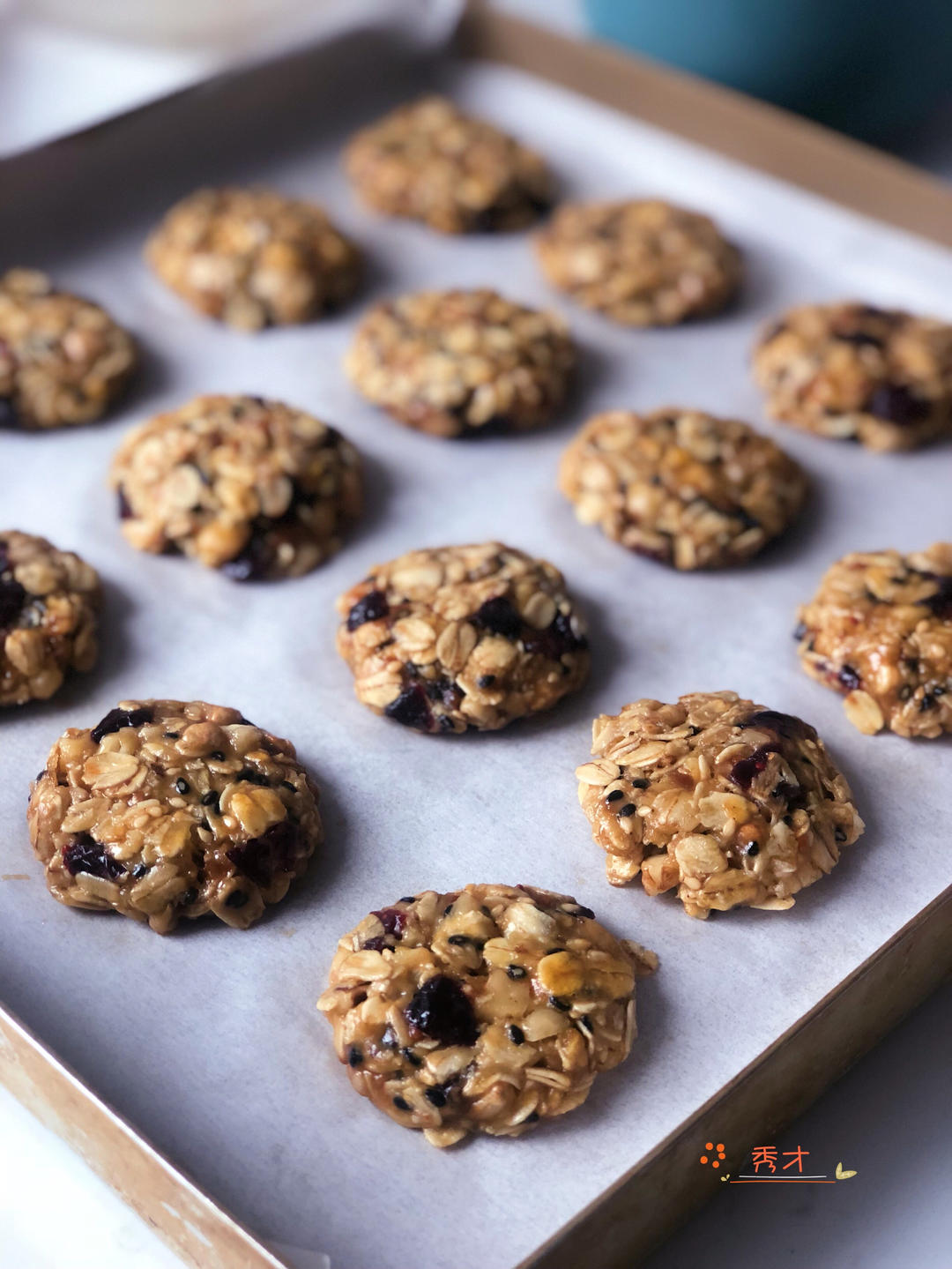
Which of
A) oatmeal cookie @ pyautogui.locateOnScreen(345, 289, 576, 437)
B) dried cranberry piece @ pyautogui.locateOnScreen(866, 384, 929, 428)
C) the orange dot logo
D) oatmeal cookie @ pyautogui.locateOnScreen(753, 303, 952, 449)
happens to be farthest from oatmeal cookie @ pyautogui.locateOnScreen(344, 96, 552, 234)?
the orange dot logo

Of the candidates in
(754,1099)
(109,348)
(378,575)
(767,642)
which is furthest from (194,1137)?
(109,348)

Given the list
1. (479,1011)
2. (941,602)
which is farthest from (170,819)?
(941,602)

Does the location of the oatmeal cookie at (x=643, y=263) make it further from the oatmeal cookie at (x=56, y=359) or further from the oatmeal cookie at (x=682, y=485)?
the oatmeal cookie at (x=56, y=359)

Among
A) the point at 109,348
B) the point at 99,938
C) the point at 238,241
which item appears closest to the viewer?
the point at 99,938

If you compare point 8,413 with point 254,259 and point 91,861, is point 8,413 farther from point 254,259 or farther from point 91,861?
point 91,861

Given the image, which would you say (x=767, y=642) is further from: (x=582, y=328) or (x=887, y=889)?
(x=582, y=328)

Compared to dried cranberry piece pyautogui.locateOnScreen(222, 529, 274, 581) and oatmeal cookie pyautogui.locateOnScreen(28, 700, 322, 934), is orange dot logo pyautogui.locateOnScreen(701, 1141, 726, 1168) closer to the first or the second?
oatmeal cookie pyautogui.locateOnScreen(28, 700, 322, 934)

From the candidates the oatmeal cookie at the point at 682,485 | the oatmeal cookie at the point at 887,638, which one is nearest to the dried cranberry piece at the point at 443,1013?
the oatmeal cookie at the point at 887,638
